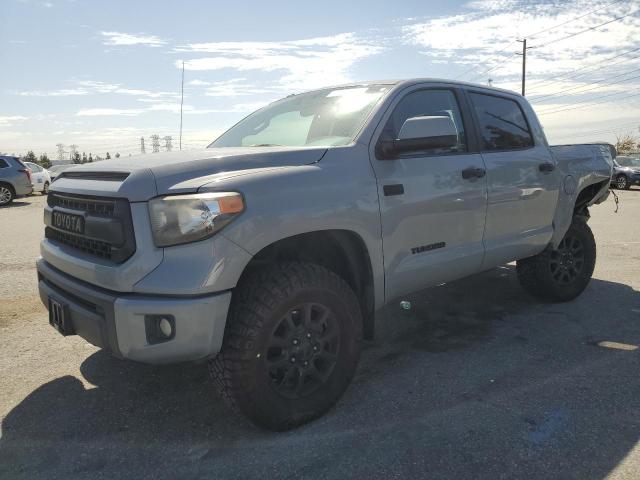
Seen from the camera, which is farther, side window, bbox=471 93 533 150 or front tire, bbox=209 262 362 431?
side window, bbox=471 93 533 150

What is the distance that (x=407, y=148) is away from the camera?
3.01 meters

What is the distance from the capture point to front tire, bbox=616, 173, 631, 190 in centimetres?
2420

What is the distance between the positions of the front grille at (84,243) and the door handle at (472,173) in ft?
7.62

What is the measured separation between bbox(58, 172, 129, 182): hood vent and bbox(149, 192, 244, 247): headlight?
13.0 inches

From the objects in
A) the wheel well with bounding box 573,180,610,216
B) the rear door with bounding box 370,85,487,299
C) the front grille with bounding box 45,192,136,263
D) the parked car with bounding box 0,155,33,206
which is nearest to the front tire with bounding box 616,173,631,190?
the wheel well with bounding box 573,180,610,216

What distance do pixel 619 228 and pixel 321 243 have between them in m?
9.38

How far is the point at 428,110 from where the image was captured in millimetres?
3543

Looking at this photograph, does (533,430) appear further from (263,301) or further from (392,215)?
(263,301)

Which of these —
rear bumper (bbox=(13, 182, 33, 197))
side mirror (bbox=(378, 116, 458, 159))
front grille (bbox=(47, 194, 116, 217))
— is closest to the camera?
front grille (bbox=(47, 194, 116, 217))

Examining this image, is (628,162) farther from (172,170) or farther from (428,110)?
(172,170)

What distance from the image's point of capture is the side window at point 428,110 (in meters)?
3.23

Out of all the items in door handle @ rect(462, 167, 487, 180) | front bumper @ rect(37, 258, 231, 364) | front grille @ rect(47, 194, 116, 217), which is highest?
door handle @ rect(462, 167, 487, 180)

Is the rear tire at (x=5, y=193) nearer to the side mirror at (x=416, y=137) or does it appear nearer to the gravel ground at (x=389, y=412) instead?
the gravel ground at (x=389, y=412)

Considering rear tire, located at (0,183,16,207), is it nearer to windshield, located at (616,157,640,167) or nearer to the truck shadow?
the truck shadow
